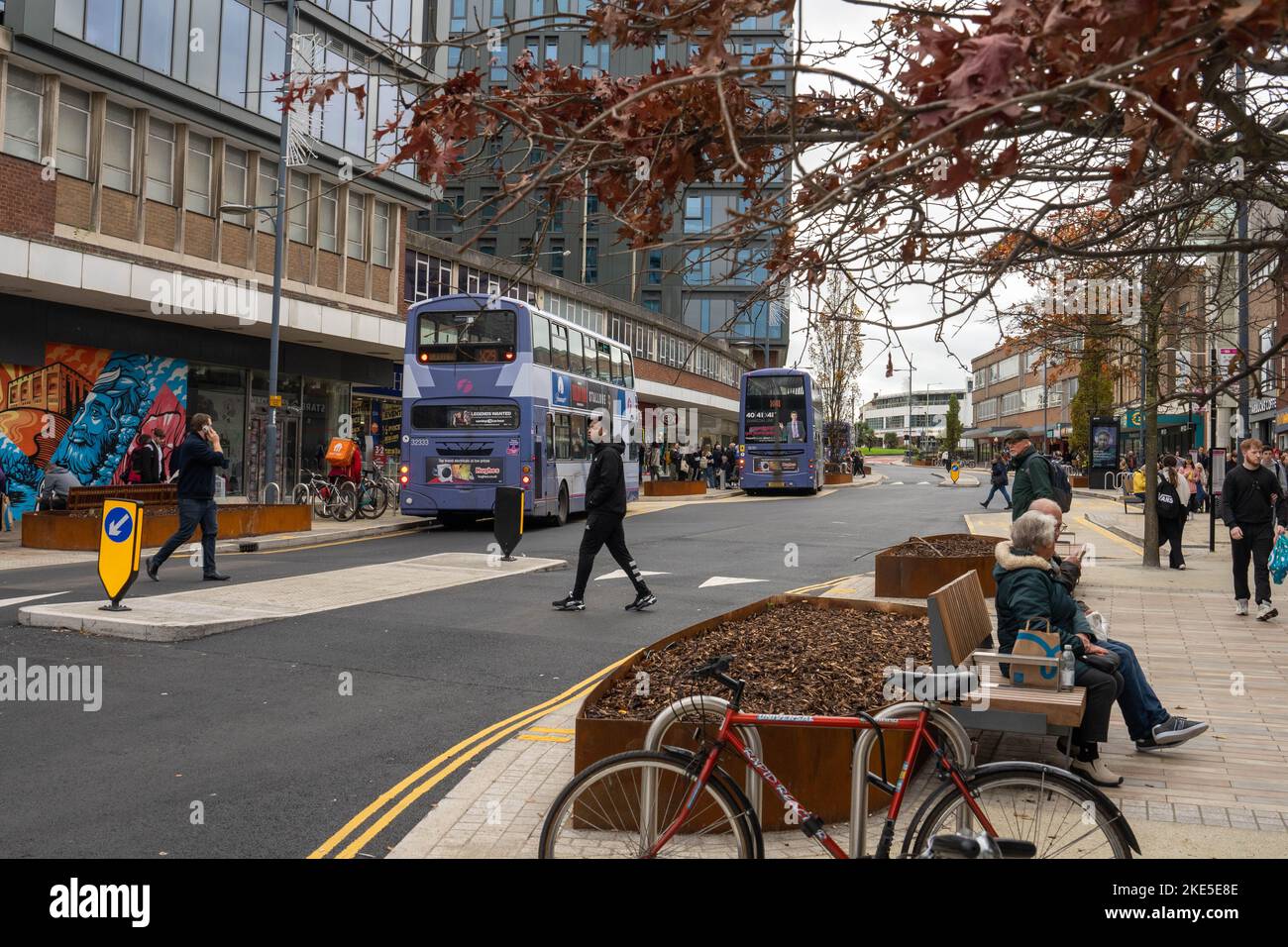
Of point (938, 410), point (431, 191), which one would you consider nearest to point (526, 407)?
point (431, 191)

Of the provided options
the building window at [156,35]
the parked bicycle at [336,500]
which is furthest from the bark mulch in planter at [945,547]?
the building window at [156,35]

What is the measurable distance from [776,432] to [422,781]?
3102 cm

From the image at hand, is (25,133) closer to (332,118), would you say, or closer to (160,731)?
(332,118)

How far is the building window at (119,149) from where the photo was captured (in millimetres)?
22172

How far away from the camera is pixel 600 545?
10.7 meters

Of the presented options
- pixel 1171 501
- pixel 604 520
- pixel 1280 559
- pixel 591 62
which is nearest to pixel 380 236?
pixel 591 62

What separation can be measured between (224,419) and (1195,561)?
2272cm

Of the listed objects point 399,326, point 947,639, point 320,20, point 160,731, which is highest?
point 320,20

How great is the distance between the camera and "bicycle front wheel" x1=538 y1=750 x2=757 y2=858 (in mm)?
3357

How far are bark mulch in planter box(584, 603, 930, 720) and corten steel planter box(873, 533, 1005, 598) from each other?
10.5 feet

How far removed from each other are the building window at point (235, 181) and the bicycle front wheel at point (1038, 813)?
25793mm

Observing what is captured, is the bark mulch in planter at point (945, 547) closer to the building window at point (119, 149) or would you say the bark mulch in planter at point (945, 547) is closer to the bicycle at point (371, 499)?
the bicycle at point (371, 499)

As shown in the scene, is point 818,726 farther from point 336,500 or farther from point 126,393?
point 126,393

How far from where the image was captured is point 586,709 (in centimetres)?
482
